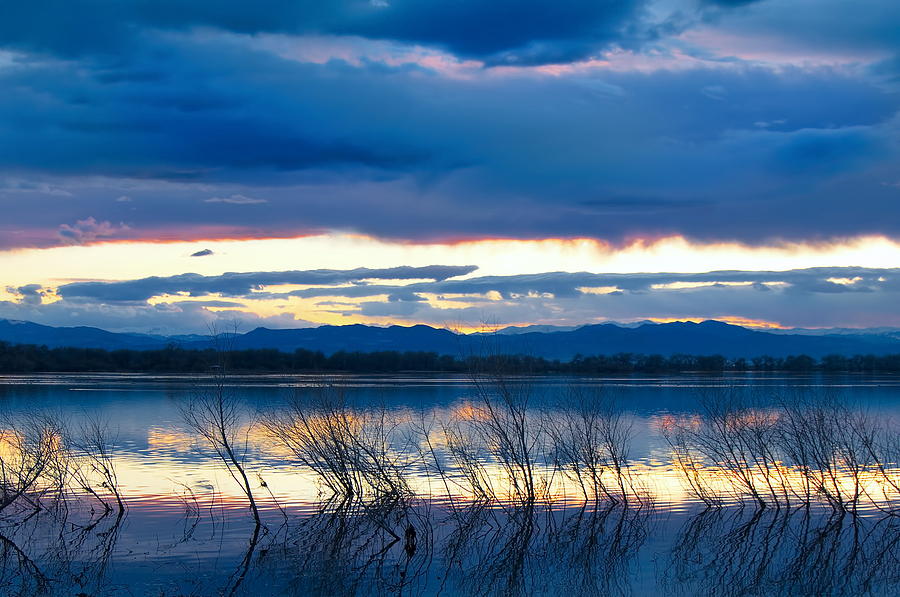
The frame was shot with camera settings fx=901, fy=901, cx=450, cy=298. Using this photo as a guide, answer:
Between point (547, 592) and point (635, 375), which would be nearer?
point (547, 592)

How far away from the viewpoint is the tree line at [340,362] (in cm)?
13000

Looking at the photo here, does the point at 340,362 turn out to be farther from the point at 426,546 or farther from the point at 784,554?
the point at 784,554

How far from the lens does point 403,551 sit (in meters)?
21.1

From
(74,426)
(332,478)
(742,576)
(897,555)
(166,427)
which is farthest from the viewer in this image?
(166,427)

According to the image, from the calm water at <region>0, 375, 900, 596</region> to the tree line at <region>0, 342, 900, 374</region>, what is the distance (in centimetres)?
9904

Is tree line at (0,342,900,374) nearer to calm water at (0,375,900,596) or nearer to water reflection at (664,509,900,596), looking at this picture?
calm water at (0,375,900,596)

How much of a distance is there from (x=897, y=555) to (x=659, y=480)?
9.96 meters

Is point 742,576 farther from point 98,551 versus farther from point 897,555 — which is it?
point 98,551

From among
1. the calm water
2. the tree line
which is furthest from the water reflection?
the tree line

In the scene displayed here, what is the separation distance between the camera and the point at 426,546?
21.5m

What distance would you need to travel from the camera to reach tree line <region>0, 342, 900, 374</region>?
130 m

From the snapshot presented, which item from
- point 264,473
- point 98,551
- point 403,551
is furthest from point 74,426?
point 403,551

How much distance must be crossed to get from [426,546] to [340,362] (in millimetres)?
117561

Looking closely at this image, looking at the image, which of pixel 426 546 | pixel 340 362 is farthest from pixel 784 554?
pixel 340 362
